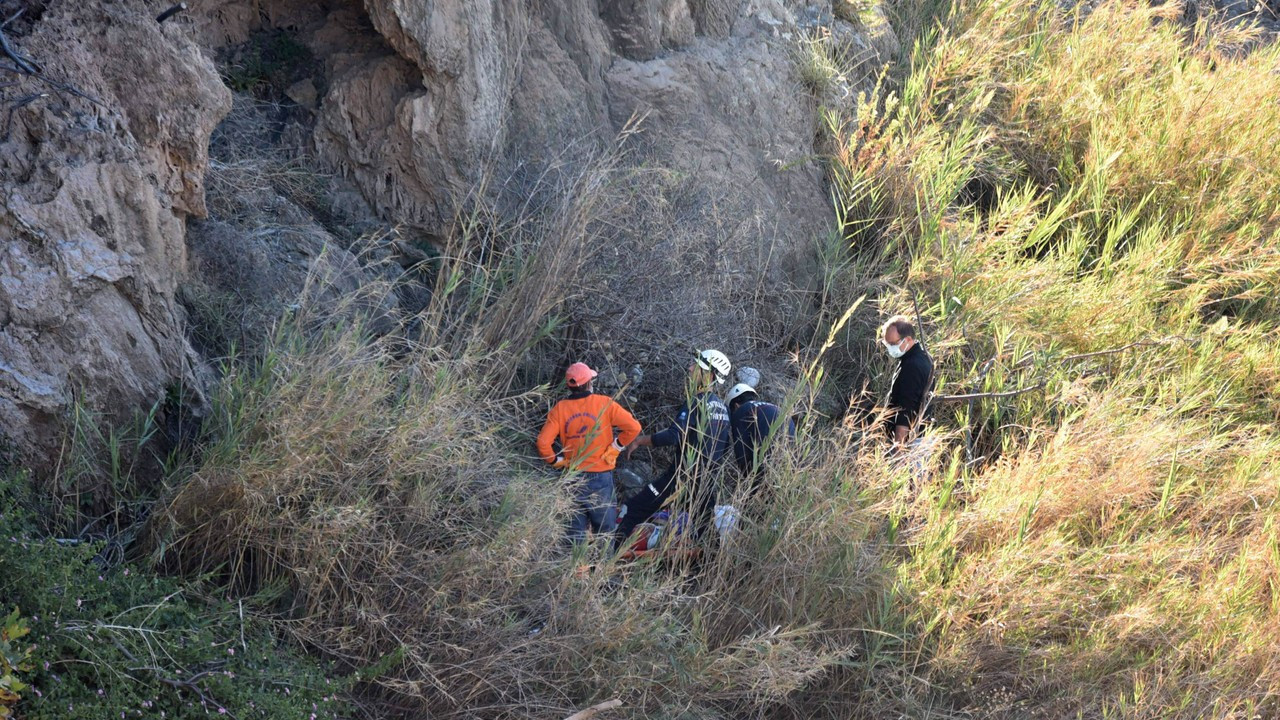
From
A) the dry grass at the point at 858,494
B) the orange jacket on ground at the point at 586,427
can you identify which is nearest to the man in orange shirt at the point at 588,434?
the orange jacket on ground at the point at 586,427

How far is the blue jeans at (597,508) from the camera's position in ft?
18.4

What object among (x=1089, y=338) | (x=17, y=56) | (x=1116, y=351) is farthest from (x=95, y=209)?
(x=1089, y=338)

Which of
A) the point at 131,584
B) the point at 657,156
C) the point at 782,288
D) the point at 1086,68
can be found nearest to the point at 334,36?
the point at 657,156

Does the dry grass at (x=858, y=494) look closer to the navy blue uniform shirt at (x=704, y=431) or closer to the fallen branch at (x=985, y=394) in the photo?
the fallen branch at (x=985, y=394)

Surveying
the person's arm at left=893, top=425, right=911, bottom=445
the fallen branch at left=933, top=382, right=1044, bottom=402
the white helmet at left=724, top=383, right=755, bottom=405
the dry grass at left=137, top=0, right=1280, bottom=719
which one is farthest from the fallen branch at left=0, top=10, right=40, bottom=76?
the fallen branch at left=933, top=382, right=1044, bottom=402

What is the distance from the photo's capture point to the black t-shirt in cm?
654

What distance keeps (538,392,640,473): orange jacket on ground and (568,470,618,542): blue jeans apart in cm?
6

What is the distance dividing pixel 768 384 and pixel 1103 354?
88.2 inches

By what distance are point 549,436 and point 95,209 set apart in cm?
229

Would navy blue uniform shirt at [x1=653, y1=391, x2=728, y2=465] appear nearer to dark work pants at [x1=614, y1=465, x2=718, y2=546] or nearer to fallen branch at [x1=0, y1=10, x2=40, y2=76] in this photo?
dark work pants at [x1=614, y1=465, x2=718, y2=546]

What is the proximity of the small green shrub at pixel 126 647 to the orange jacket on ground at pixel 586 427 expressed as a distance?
190 cm

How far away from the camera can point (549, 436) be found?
5.66 metres

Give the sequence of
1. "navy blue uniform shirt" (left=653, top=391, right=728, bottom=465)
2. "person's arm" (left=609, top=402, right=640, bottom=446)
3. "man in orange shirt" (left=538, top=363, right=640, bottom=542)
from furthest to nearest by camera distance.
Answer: "person's arm" (left=609, top=402, right=640, bottom=446), "man in orange shirt" (left=538, top=363, right=640, bottom=542), "navy blue uniform shirt" (left=653, top=391, right=728, bottom=465)

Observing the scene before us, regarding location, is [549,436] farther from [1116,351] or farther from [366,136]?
[1116,351]
